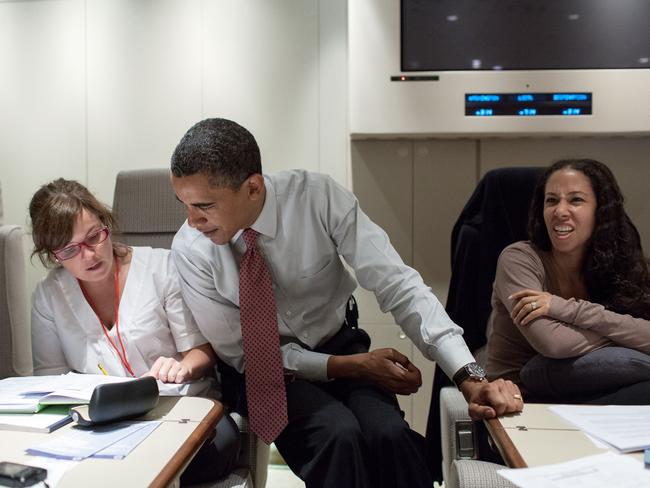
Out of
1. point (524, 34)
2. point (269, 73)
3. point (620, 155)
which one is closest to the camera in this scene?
point (524, 34)

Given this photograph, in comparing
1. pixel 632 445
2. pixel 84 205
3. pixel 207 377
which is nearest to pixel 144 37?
pixel 84 205

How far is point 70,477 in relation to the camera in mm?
969

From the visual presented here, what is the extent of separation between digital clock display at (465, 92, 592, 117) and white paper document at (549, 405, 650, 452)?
1509 millimetres

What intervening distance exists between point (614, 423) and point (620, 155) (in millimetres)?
1753

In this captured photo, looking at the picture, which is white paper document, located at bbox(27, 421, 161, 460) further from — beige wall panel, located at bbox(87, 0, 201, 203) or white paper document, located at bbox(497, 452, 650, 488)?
beige wall panel, located at bbox(87, 0, 201, 203)

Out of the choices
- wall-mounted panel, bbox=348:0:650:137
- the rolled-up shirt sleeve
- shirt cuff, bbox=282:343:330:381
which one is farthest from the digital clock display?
shirt cuff, bbox=282:343:330:381

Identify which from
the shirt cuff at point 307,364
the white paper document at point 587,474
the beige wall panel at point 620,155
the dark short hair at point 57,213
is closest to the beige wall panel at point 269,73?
the beige wall panel at point 620,155

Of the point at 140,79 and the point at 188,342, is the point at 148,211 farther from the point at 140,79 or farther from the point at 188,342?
the point at 140,79

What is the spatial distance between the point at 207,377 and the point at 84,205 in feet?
1.84

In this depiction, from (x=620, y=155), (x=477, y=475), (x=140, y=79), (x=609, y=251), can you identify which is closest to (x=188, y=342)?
(x=477, y=475)

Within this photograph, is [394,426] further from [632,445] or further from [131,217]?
[131,217]

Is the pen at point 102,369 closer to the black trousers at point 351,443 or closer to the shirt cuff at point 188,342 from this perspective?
the shirt cuff at point 188,342

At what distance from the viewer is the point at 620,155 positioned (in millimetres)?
2627

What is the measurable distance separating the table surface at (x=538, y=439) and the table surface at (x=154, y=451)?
52cm
